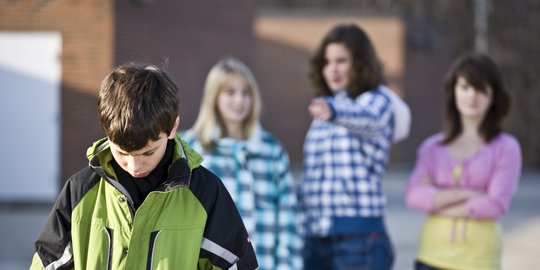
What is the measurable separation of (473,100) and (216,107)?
1272mm

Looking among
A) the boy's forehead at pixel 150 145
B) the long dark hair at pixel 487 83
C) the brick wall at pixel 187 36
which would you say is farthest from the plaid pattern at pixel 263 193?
the brick wall at pixel 187 36

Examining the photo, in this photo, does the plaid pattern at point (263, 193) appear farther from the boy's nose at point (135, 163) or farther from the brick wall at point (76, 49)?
the brick wall at point (76, 49)

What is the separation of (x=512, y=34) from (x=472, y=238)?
2186 centimetres

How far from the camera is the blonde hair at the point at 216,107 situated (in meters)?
4.50

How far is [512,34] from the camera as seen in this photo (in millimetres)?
25344

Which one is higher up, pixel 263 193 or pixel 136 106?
pixel 136 106

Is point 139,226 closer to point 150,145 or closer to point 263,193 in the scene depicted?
point 150,145

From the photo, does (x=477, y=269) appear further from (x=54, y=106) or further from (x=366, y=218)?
(x=54, y=106)

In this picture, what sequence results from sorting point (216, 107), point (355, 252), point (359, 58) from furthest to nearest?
point (216, 107)
point (359, 58)
point (355, 252)

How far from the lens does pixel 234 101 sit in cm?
451

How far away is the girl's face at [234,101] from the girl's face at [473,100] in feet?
3.50

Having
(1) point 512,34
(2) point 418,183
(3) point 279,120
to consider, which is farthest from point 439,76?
(2) point 418,183

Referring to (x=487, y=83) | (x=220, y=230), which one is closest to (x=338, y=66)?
(x=487, y=83)

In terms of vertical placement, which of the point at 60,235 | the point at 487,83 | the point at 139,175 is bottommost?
the point at 60,235
